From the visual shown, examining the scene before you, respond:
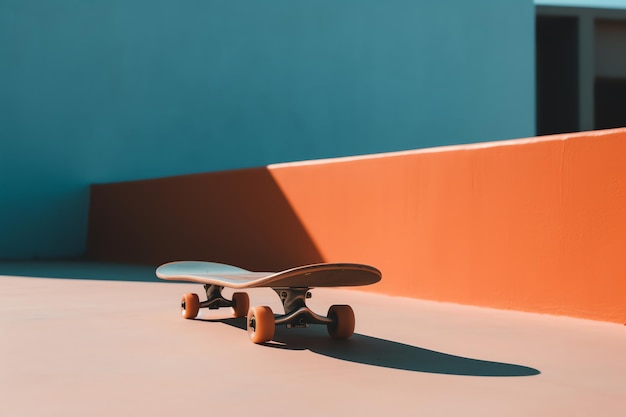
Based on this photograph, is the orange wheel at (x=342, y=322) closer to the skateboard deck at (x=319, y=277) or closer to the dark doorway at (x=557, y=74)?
the skateboard deck at (x=319, y=277)

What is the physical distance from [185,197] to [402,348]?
5.91 m

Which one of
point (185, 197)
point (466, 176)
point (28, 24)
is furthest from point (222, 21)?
point (466, 176)

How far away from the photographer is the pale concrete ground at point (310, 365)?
2.24 m

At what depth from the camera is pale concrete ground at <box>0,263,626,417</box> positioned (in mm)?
2238

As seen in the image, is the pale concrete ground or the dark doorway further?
the dark doorway

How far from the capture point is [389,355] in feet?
10.2

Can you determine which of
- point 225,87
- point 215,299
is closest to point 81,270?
point 215,299

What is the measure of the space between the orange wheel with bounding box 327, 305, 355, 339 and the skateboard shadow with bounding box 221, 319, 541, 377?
0.04m

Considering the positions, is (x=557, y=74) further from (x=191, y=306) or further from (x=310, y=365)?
(x=310, y=365)

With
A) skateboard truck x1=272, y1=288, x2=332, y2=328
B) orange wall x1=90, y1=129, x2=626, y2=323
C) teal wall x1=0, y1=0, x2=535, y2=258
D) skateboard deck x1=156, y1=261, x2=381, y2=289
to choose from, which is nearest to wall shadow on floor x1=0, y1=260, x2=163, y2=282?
teal wall x1=0, y1=0, x2=535, y2=258

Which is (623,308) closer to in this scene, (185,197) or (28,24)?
(185,197)

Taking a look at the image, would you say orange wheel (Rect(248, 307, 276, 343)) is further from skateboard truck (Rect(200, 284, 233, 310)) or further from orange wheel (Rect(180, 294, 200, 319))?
skateboard truck (Rect(200, 284, 233, 310))

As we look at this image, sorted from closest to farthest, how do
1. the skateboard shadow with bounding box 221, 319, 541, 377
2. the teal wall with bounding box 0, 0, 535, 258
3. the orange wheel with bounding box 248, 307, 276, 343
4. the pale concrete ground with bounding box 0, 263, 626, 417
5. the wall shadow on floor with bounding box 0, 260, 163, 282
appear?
1. the pale concrete ground with bounding box 0, 263, 626, 417
2. the skateboard shadow with bounding box 221, 319, 541, 377
3. the orange wheel with bounding box 248, 307, 276, 343
4. the wall shadow on floor with bounding box 0, 260, 163, 282
5. the teal wall with bounding box 0, 0, 535, 258

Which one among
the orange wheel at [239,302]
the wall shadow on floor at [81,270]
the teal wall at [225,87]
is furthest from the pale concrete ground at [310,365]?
the teal wall at [225,87]
